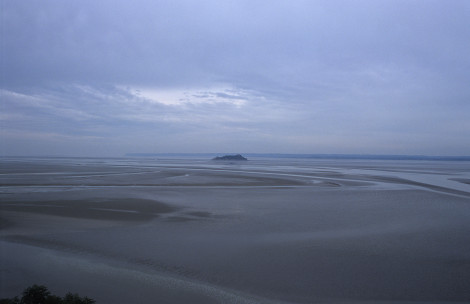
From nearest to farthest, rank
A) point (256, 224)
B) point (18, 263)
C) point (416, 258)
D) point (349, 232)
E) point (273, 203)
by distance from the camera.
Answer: point (18, 263) < point (416, 258) < point (349, 232) < point (256, 224) < point (273, 203)

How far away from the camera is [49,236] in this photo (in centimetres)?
899

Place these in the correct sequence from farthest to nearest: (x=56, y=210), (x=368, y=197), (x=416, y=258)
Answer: (x=368, y=197) → (x=56, y=210) → (x=416, y=258)

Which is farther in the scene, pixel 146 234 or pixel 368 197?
pixel 368 197

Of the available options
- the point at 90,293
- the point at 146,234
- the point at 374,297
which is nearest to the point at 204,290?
the point at 90,293

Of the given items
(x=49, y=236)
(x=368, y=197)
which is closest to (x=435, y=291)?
(x=49, y=236)

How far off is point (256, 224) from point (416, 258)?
4.80 m

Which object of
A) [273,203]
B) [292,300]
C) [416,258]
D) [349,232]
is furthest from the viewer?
[273,203]

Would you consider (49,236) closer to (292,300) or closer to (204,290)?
(204,290)

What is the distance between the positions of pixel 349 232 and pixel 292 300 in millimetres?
4871

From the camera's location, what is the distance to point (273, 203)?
49.0ft

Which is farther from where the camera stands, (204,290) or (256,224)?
(256,224)

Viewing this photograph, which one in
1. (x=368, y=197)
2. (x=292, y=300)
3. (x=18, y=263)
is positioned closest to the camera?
(x=292, y=300)

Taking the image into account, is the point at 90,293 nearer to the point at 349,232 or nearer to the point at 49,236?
the point at 49,236

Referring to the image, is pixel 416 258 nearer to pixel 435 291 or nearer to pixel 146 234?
pixel 435 291
